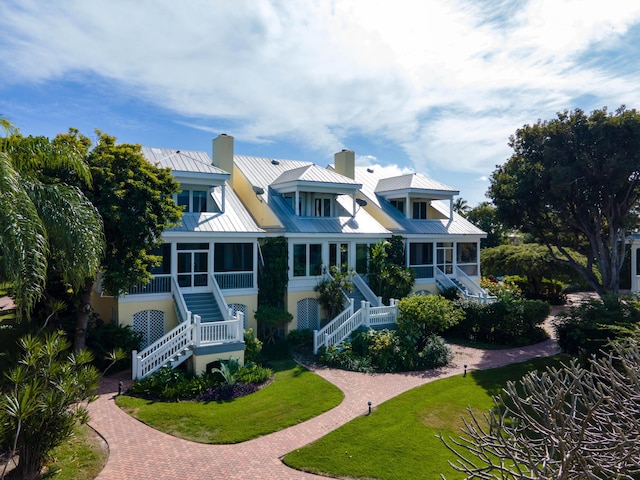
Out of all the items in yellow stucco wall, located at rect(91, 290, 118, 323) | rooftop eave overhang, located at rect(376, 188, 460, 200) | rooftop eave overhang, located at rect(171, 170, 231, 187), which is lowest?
yellow stucco wall, located at rect(91, 290, 118, 323)

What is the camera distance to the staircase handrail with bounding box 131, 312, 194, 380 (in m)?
16.1

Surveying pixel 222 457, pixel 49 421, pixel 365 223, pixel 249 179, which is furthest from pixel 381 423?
pixel 249 179

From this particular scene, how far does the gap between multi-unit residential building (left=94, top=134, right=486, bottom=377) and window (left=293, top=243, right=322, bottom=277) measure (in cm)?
5

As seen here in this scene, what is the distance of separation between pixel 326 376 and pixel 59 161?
11.9m

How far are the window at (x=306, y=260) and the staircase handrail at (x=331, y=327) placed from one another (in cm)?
266

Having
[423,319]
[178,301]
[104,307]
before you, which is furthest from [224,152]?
[423,319]

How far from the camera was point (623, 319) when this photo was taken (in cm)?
1748

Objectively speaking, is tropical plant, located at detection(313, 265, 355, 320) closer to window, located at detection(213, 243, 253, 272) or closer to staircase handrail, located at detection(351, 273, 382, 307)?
staircase handrail, located at detection(351, 273, 382, 307)

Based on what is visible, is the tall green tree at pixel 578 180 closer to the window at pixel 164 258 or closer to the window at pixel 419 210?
the window at pixel 419 210

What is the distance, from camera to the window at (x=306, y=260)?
23625mm

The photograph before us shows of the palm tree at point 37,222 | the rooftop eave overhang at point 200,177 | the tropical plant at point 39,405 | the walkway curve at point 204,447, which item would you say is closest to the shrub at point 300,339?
the walkway curve at point 204,447

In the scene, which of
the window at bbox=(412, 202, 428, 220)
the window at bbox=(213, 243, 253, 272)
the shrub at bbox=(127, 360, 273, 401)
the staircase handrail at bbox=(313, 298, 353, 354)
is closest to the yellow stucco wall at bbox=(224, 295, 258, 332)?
the window at bbox=(213, 243, 253, 272)

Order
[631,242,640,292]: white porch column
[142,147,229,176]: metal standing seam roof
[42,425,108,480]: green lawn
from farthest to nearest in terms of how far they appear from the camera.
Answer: [631,242,640,292]: white porch column, [142,147,229,176]: metal standing seam roof, [42,425,108,480]: green lawn

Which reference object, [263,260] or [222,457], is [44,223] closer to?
[222,457]
